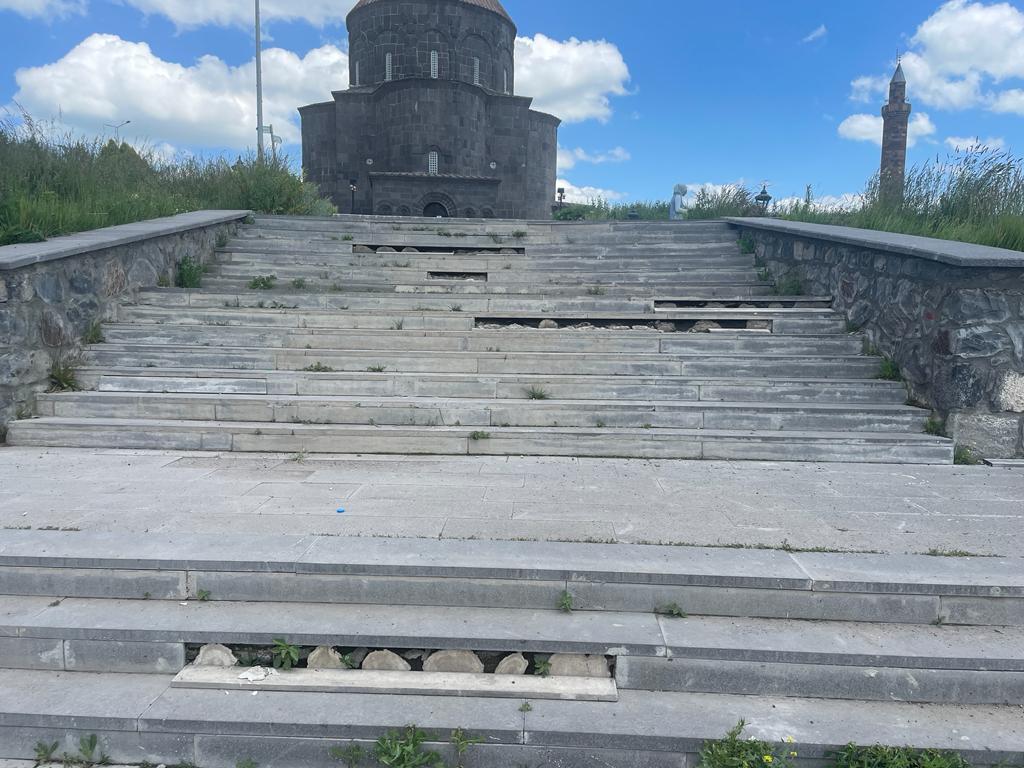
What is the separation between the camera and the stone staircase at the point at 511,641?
264cm

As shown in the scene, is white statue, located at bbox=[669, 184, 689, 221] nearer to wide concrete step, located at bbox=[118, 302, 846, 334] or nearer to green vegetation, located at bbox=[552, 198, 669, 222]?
green vegetation, located at bbox=[552, 198, 669, 222]

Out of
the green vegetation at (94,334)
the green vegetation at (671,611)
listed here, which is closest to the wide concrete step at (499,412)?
the green vegetation at (94,334)

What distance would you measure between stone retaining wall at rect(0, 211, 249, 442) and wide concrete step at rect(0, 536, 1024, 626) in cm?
307

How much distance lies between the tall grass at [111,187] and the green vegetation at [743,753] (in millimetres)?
7349

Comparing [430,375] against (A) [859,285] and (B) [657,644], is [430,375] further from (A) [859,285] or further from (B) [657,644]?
(A) [859,285]

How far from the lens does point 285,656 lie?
291 cm

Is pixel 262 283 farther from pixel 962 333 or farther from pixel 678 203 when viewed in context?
pixel 678 203

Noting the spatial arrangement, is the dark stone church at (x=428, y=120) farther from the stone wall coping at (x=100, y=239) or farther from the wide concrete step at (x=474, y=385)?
the wide concrete step at (x=474, y=385)

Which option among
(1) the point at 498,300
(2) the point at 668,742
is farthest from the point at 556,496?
(1) the point at 498,300

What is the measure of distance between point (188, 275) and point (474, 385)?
187 inches

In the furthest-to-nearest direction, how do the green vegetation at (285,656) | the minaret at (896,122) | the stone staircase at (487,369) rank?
1. the minaret at (896,122)
2. the stone staircase at (487,369)
3. the green vegetation at (285,656)

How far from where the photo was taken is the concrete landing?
3.68 meters

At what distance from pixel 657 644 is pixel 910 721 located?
3.48ft

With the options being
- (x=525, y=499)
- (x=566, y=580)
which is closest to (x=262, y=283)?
(x=525, y=499)
